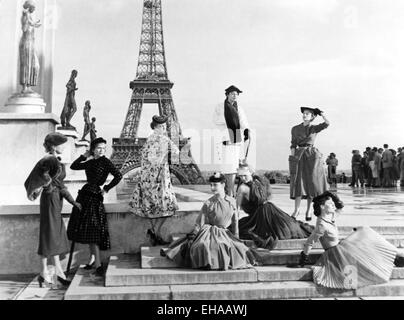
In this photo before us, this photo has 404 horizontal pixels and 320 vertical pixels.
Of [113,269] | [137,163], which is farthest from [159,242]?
[137,163]

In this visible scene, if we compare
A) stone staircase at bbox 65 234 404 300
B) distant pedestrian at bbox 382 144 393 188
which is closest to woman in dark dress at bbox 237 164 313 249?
stone staircase at bbox 65 234 404 300

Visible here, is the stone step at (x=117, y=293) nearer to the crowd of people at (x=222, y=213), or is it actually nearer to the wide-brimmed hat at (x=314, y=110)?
the crowd of people at (x=222, y=213)

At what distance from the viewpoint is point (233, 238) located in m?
5.03

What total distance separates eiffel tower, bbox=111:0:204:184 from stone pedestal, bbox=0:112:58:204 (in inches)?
897

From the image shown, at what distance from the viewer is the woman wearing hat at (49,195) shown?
5.03m

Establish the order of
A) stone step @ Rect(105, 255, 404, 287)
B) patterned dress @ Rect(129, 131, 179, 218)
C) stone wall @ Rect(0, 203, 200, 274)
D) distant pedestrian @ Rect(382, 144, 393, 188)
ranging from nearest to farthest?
stone step @ Rect(105, 255, 404, 287), patterned dress @ Rect(129, 131, 179, 218), stone wall @ Rect(0, 203, 200, 274), distant pedestrian @ Rect(382, 144, 393, 188)

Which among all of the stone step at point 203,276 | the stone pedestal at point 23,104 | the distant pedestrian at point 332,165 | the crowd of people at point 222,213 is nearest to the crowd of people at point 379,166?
the distant pedestrian at point 332,165

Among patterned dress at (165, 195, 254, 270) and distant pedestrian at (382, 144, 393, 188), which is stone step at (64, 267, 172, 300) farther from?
distant pedestrian at (382, 144, 393, 188)

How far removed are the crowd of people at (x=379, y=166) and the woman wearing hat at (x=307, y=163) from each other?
10536 millimetres

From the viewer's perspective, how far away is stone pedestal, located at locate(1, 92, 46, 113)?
26.0 feet

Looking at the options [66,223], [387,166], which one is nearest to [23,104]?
[66,223]

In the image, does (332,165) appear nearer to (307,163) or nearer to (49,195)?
(307,163)

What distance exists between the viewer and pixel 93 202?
5441mm
